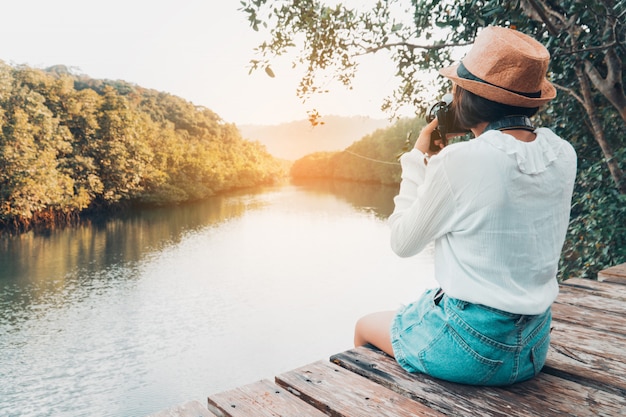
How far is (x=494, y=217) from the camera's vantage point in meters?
1.25

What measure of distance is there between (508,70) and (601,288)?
73.0 inches

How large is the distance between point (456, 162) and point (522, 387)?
2.38 feet

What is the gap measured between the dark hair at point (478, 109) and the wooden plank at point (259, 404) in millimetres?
895

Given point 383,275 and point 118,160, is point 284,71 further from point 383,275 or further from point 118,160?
point 118,160

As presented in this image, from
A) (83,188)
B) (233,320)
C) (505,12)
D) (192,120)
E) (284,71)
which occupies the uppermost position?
(192,120)

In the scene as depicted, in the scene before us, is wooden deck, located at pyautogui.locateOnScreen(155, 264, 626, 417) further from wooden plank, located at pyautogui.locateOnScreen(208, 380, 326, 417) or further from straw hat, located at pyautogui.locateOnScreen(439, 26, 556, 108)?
straw hat, located at pyautogui.locateOnScreen(439, 26, 556, 108)

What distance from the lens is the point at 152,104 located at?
53.5 meters

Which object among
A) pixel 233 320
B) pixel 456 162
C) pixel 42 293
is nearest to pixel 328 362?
pixel 456 162

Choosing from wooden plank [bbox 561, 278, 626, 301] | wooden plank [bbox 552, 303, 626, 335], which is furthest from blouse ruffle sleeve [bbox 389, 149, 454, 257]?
wooden plank [bbox 561, 278, 626, 301]

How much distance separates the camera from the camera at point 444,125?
1505mm

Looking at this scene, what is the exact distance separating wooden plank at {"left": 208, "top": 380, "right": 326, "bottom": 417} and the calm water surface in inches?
421

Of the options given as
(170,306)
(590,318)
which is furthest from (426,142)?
(170,306)

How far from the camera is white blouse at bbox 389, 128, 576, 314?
124 centimetres

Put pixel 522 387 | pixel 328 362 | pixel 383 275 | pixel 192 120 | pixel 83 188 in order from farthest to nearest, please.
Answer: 1. pixel 192 120
2. pixel 83 188
3. pixel 383 275
4. pixel 328 362
5. pixel 522 387
